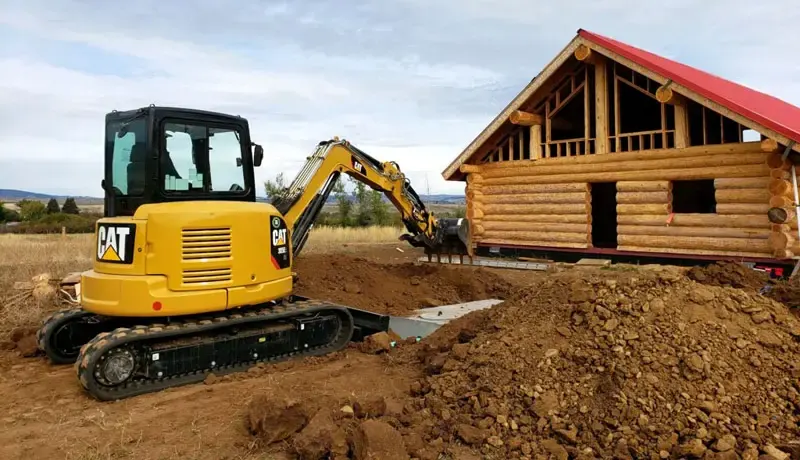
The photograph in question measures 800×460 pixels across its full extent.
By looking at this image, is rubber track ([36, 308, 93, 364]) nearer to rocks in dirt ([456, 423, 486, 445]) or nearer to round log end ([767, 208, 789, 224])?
rocks in dirt ([456, 423, 486, 445])

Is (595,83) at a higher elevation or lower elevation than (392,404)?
higher

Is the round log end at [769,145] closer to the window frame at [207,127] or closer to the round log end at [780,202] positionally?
the round log end at [780,202]

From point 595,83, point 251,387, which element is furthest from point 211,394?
point 595,83

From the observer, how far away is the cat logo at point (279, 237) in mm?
7320

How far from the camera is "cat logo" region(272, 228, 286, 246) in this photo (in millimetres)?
7320

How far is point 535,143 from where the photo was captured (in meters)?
16.0

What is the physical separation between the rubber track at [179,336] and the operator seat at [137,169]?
1639mm

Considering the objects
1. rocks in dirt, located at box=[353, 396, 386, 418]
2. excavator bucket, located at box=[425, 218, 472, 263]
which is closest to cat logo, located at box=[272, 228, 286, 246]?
→ rocks in dirt, located at box=[353, 396, 386, 418]

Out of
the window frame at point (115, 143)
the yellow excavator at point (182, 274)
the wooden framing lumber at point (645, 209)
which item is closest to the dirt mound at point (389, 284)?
the yellow excavator at point (182, 274)

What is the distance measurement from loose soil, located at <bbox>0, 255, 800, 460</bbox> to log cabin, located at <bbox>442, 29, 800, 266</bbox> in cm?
696

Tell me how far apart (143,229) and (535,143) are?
38.8 feet

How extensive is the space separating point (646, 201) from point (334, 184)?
25.3 feet

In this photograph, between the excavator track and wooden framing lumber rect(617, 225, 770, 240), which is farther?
wooden framing lumber rect(617, 225, 770, 240)

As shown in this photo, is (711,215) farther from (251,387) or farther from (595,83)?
(251,387)
